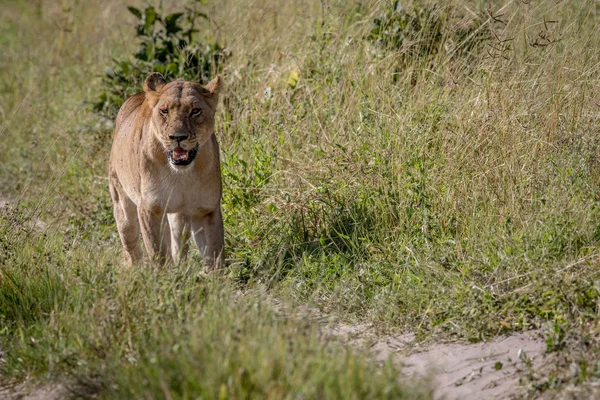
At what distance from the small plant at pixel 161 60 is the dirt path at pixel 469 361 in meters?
3.73

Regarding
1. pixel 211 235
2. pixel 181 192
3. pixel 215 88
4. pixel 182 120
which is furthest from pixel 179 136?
pixel 211 235

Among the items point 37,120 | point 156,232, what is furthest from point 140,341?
point 37,120

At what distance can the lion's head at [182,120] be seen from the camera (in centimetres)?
546

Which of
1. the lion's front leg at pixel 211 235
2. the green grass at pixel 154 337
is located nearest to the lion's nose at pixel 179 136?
the lion's front leg at pixel 211 235

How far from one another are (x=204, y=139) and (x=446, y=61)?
1.93 metres

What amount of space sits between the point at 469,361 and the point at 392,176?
1.93 m

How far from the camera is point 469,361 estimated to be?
4.34 m

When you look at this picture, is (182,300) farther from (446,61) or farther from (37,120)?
(37,120)

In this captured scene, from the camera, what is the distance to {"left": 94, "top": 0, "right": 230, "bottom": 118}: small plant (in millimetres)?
7859

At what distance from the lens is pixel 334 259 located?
5.68 meters

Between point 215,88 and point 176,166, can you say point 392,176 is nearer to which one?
point 215,88

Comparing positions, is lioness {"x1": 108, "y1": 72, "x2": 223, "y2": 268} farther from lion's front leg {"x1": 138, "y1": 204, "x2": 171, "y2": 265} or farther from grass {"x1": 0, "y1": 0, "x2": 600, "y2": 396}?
grass {"x1": 0, "y1": 0, "x2": 600, "y2": 396}

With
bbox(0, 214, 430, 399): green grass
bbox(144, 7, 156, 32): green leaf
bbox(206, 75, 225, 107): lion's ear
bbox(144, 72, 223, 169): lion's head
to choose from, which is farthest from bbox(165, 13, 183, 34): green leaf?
bbox(0, 214, 430, 399): green grass

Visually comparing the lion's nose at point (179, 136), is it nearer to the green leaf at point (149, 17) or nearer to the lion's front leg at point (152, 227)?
the lion's front leg at point (152, 227)
